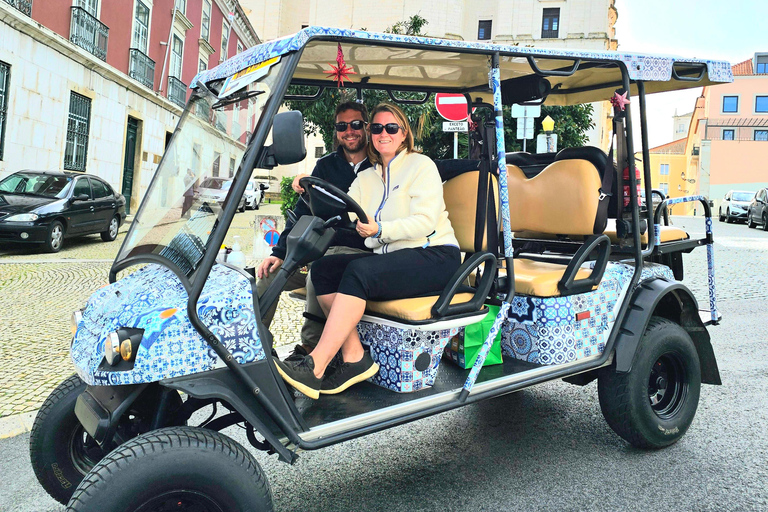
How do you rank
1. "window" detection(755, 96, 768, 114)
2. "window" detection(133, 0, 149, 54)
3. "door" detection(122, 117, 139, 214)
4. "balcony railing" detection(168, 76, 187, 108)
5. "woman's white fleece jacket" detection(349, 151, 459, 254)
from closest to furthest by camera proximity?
"woman's white fleece jacket" detection(349, 151, 459, 254) < "window" detection(133, 0, 149, 54) < "door" detection(122, 117, 139, 214) < "balcony railing" detection(168, 76, 187, 108) < "window" detection(755, 96, 768, 114)

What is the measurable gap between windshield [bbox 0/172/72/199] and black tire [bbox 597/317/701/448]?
11386 millimetres

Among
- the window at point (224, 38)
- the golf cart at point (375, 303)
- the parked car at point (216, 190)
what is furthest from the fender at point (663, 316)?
the window at point (224, 38)

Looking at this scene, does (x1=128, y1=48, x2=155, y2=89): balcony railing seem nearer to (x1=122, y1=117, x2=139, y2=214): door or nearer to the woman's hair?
(x1=122, y1=117, x2=139, y2=214): door

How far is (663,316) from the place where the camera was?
161 inches

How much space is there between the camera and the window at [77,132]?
56.6ft

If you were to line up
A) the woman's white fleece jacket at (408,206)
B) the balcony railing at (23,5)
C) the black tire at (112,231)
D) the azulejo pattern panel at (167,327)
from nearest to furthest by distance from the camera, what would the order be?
the azulejo pattern panel at (167,327) → the woman's white fleece jacket at (408,206) → the black tire at (112,231) → the balcony railing at (23,5)

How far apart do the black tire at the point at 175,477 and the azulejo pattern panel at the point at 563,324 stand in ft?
5.80

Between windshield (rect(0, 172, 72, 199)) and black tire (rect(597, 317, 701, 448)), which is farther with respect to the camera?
windshield (rect(0, 172, 72, 199))

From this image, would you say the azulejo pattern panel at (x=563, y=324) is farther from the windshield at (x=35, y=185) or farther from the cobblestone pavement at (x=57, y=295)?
the windshield at (x=35, y=185)

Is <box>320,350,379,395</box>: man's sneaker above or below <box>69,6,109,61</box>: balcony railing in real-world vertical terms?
below

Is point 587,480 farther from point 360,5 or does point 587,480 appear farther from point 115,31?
point 360,5

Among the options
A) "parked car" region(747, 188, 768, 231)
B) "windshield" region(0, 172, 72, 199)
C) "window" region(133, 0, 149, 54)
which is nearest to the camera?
"windshield" region(0, 172, 72, 199)

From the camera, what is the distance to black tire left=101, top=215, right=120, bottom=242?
13680mm

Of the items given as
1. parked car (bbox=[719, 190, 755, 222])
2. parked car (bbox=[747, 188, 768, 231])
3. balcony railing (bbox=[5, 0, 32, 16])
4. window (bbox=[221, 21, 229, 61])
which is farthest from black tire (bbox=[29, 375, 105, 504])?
window (bbox=[221, 21, 229, 61])
